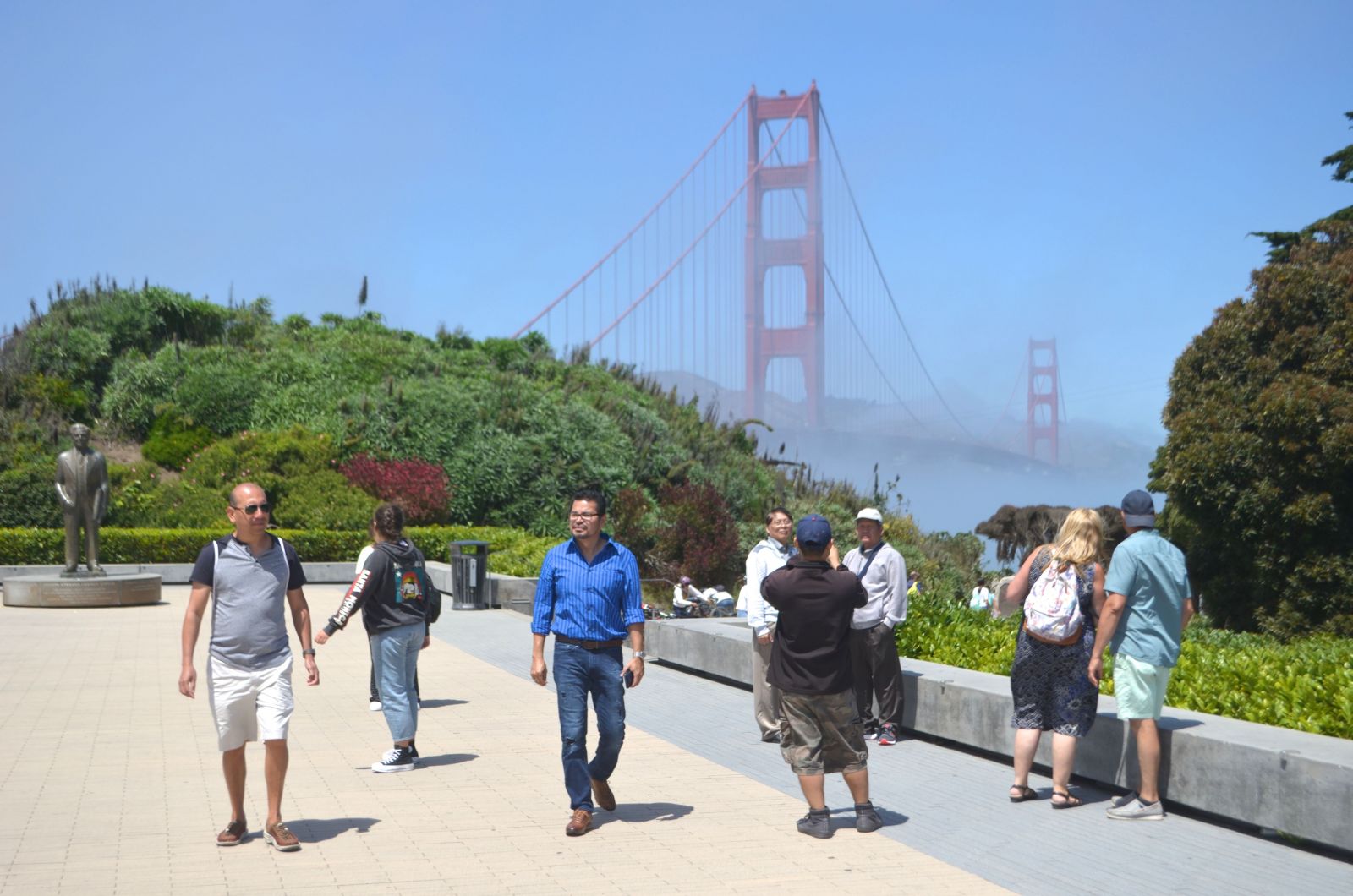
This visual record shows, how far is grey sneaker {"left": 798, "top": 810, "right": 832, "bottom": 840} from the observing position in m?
6.38

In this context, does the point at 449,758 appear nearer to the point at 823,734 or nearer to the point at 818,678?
the point at 823,734

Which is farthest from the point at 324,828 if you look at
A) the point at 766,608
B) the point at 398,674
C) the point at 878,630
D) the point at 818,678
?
the point at 878,630

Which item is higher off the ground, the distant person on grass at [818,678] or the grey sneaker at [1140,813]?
the distant person on grass at [818,678]

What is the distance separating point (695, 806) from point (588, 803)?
2.51 feet

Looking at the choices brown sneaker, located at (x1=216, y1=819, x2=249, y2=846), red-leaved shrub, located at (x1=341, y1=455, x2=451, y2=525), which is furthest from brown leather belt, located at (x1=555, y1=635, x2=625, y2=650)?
red-leaved shrub, located at (x1=341, y1=455, x2=451, y2=525)

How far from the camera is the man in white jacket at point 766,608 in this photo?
27.6 feet

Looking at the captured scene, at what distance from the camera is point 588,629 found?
6664 millimetres

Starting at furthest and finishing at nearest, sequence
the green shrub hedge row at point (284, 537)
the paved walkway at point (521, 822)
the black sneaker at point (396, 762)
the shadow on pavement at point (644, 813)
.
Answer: the green shrub hedge row at point (284, 537) → the black sneaker at point (396, 762) → the shadow on pavement at point (644, 813) → the paved walkway at point (521, 822)

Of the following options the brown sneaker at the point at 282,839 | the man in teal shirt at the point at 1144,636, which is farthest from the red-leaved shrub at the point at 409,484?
the man in teal shirt at the point at 1144,636

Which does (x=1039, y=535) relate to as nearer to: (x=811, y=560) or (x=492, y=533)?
(x=492, y=533)

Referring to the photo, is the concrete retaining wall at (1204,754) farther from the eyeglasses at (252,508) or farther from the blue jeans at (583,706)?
the eyeglasses at (252,508)

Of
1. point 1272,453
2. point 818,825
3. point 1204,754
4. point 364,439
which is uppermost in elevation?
point 364,439

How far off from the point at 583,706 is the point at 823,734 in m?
1.18

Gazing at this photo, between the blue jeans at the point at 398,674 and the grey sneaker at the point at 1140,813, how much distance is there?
13.1ft
